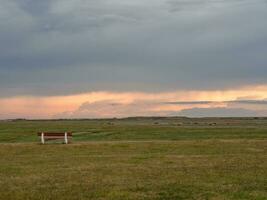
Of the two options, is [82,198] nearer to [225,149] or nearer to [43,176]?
[43,176]

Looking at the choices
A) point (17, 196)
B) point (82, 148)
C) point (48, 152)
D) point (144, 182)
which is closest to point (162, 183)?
point (144, 182)

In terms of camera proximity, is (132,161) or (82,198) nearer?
(82,198)

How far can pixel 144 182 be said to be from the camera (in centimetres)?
2133

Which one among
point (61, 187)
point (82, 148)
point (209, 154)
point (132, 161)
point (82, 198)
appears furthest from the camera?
point (82, 148)

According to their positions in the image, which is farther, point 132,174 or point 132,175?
point 132,174

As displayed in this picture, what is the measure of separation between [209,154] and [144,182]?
14.6m

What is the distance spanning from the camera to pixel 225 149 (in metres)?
39.4

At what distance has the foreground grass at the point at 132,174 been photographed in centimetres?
1850

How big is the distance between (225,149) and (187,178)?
17.6 m

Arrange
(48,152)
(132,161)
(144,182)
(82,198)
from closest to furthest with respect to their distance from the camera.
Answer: (82,198) → (144,182) → (132,161) → (48,152)

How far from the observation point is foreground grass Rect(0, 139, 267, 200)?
1850 centimetres

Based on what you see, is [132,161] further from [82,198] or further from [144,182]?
[82,198]

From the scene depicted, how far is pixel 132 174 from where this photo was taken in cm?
2420

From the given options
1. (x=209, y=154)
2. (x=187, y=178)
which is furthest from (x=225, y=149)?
(x=187, y=178)
